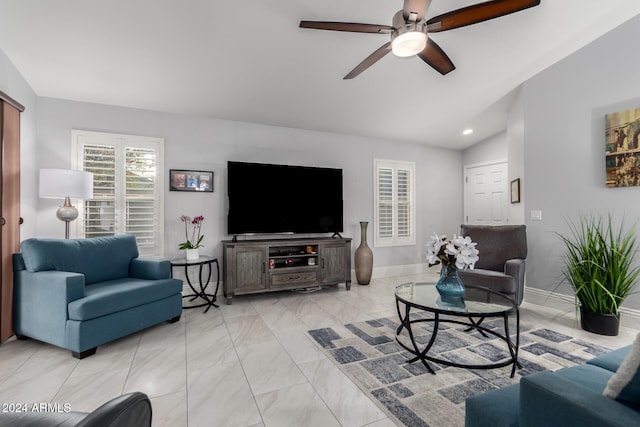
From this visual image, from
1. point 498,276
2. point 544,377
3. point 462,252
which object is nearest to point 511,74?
point 498,276

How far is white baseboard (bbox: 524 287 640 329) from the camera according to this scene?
288 centimetres

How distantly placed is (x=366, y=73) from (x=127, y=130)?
9.68 feet

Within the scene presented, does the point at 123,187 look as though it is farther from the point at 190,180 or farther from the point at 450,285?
the point at 450,285

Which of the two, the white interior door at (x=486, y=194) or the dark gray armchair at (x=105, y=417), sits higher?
the white interior door at (x=486, y=194)

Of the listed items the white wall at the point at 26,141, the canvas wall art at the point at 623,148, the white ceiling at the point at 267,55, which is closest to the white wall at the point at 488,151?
the white ceiling at the point at 267,55

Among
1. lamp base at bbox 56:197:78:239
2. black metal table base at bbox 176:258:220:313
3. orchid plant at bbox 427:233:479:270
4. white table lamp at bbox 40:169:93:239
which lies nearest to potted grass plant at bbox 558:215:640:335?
orchid plant at bbox 427:233:479:270

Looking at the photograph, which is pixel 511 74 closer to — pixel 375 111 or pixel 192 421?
pixel 375 111

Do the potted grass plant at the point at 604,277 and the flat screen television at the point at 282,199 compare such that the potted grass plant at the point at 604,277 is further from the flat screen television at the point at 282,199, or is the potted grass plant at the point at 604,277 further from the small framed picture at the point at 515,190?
the flat screen television at the point at 282,199

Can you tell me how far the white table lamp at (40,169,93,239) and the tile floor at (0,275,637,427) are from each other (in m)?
1.28

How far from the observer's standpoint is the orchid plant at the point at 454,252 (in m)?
2.21

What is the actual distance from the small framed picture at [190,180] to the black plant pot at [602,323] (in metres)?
4.36

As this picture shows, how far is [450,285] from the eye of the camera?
91.7 inches

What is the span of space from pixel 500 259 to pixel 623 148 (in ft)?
5.16

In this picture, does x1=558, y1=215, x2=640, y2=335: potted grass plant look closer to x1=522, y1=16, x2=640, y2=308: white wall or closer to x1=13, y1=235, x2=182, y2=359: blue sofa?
x1=522, y1=16, x2=640, y2=308: white wall
